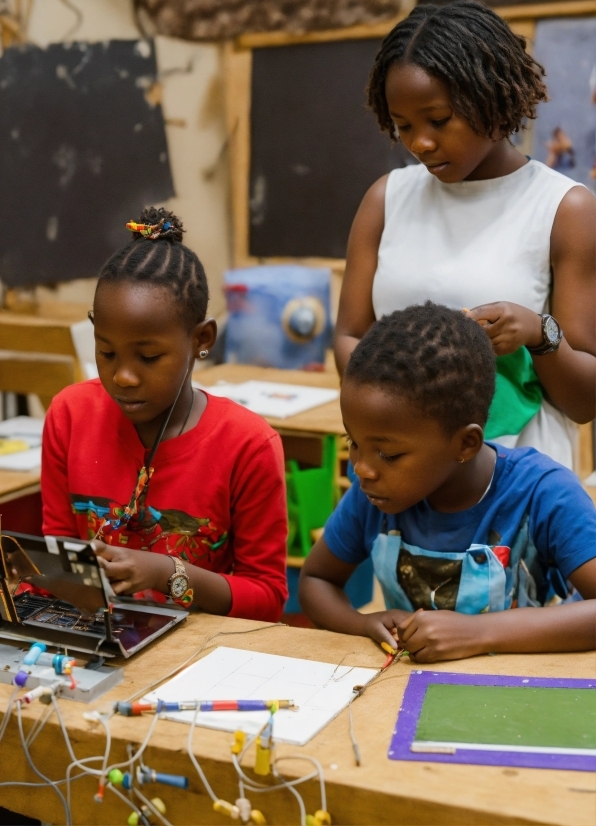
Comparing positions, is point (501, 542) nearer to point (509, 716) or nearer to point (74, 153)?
point (509, 716)

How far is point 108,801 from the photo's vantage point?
120cm

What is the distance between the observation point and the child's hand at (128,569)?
1449 mm

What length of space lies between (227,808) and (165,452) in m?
0.78

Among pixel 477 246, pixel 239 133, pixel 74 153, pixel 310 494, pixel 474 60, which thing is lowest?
pixel 310 494

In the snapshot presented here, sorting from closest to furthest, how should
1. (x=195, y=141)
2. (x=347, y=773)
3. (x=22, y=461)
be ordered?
(x=347, y=773), (x=22, y=461), (x=195, y=141)

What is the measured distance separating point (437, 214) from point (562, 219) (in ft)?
0.82

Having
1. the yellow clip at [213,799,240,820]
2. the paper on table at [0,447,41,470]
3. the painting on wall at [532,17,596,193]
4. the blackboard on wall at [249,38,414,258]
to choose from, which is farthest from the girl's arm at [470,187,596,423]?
the blackboard on wall at [249,38,414,258]

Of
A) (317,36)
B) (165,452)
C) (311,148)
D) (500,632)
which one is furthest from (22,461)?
(317,36)

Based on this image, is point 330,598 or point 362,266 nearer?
point 330,598

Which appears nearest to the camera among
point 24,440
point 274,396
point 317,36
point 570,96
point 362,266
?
point 362,266

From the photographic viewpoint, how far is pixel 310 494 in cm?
321

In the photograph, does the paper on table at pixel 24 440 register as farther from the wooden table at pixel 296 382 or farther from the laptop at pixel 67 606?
the laptop at pixel 67 606

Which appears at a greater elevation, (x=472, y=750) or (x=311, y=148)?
(x=311, y=148)

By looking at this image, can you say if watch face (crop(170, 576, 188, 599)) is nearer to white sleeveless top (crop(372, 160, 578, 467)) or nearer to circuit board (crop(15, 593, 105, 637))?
circuit board (crop(15, 593, 105, 637))
